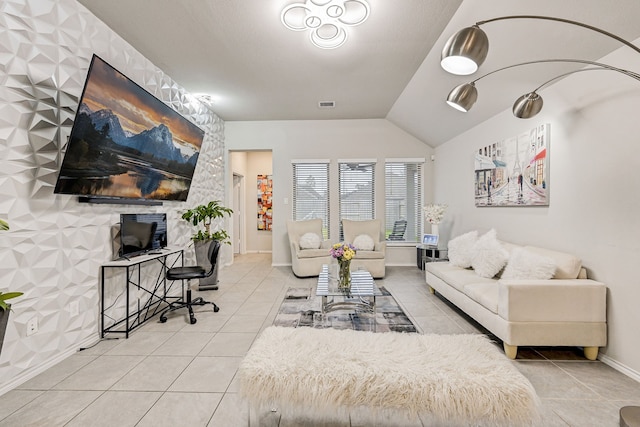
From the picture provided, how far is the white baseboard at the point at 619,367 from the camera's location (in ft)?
6.81

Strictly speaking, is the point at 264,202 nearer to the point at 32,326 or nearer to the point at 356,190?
the point at 356,190

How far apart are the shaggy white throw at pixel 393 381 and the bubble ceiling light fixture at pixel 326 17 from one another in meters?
2.67

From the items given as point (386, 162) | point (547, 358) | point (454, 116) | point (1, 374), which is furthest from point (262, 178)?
point (547, 358)

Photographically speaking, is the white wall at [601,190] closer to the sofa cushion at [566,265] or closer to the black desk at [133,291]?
the sofa cushion at [566,265]

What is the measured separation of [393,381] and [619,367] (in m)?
2.07

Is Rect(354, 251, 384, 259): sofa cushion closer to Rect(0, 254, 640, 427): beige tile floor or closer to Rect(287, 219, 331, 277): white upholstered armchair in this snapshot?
Rect(287, 219, 331, 277): white upholstered armchair

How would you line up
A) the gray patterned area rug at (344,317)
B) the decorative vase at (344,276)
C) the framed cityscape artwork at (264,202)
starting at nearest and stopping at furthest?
A: the gray patterned area rug at (344,317)
the decorative vase at (344,276)
the framed cityscape artwork at (264,202)

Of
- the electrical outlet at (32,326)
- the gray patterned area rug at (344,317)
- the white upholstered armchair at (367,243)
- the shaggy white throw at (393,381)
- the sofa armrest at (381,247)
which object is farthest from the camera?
the sofa armrest at (381,247)

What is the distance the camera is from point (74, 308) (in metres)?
2.47

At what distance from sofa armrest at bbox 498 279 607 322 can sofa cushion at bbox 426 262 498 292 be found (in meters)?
0.62

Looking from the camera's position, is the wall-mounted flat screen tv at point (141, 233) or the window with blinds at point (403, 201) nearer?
the wall-mounted flat screen tv at point (141, 233)

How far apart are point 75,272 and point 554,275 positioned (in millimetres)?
4077

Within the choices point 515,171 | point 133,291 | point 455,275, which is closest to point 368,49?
point 515,171

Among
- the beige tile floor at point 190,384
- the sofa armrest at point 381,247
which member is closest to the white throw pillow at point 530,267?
the beige tile floor at point 190,384
